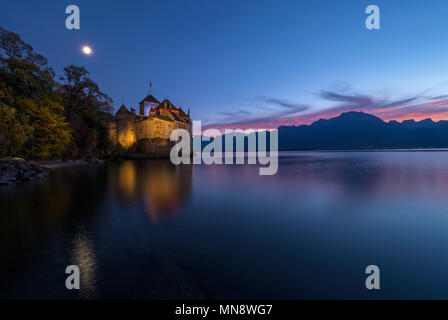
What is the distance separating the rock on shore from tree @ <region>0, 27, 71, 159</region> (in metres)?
2.10

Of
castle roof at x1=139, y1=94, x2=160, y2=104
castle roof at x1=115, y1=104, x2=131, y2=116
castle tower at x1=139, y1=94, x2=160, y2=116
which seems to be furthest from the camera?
castle roof at x1=139, y1=94, x2=160, y2=104

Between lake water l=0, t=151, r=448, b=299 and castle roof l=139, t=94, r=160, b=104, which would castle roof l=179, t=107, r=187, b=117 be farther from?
lake water l=0, t=151, r=448, b=299

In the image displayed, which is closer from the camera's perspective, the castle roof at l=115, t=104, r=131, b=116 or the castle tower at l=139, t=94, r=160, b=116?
the castle roof at l=115, t=104, r=131, b=116

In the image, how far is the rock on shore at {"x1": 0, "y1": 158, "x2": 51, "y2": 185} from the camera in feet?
40.7

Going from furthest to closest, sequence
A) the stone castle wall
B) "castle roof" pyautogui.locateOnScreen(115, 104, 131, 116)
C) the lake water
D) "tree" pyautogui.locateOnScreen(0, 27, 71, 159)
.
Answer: "castle roof" pyautogui.locateOnScreen(115, 104, 131, 116) → the stone castle wall → "tree" pyautogui.locateOnScreen(0, 27, 71, 159) → the lake water

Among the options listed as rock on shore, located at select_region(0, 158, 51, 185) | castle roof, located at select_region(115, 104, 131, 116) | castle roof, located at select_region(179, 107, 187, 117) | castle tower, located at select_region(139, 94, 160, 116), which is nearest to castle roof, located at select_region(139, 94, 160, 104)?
castle tower, located at select_region(139, 94, 160, 116)

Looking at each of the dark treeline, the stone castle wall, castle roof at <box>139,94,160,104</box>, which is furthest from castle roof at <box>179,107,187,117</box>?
the dark treeline

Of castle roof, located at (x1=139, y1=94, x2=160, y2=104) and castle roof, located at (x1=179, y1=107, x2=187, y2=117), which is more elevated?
castle roof, located at (x1=139, y1=94, x2=160, y2=104)

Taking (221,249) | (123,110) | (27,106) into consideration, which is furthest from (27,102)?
(123,110)

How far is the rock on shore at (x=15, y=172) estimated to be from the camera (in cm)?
1241

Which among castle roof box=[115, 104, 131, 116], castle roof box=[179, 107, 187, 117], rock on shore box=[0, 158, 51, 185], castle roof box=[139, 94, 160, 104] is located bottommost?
rock on shore box=[0, 158, 51, 185]

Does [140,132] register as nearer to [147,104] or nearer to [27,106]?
[147,104]

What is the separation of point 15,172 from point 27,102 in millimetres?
8769

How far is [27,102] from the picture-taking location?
1769 centimetres
